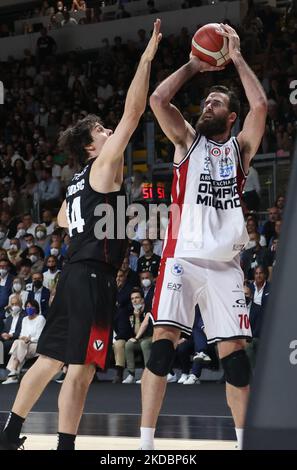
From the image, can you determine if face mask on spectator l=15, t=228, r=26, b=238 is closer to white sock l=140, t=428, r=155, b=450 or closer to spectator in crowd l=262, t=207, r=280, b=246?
spectator in crowd l=262, t=207, r=280, b=246

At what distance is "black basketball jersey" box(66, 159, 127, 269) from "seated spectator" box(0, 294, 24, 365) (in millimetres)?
8990

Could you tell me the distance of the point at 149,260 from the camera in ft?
44.8

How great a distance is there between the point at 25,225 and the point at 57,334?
Result: 454 inches

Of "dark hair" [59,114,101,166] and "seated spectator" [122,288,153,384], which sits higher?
"dark hair" [59,114,101,166]

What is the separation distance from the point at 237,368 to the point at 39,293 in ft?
31.5

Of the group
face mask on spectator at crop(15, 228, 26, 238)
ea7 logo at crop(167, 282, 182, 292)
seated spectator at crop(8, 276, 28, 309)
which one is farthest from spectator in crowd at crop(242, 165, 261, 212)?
ea7 logo at crop(167, 282, 182, 292)

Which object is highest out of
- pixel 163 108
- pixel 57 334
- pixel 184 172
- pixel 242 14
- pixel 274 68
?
pixel 242 14

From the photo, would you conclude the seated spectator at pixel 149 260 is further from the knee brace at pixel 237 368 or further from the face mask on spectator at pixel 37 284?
the knee brace at pixel 237 368

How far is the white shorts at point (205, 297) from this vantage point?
498 cm

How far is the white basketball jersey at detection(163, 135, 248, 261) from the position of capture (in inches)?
199

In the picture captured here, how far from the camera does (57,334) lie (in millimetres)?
5207

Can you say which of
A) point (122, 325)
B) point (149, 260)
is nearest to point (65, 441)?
point (122, 325)

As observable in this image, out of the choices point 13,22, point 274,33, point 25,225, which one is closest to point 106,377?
point 25,225

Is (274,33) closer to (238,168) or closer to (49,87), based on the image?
(49,87)
